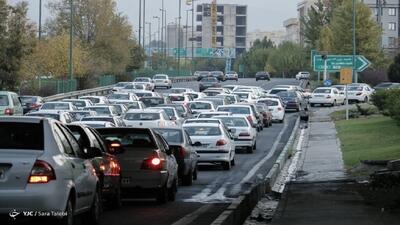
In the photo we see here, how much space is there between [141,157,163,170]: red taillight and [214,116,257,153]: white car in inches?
756

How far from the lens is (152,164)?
18922 mm

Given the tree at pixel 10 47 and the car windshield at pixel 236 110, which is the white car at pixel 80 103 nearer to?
the tree at pixel 10 47

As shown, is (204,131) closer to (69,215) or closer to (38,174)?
(69,215)

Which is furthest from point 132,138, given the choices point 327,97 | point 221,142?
point 327,97

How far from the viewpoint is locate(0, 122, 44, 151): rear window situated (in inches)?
470

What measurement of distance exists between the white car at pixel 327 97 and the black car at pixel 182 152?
168 ft

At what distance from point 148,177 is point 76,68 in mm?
72821

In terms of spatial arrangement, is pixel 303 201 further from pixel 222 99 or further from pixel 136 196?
pixel 222 99

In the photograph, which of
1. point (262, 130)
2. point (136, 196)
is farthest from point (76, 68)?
point (136, 196)

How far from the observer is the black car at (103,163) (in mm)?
15211

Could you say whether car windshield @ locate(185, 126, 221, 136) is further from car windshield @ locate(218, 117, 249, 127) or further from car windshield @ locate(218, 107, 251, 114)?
car windshield @ locate(218, 107, 251, 114)

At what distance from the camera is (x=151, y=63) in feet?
553

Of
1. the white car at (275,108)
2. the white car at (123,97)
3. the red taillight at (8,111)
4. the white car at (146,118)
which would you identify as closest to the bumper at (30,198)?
the white car at (146,118)

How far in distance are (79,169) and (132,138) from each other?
22.7ft
